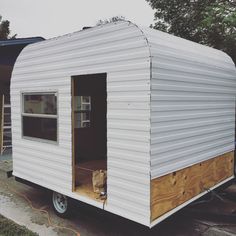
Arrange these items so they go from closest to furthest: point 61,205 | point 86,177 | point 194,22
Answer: point 61,205 < point 86,177 < point 194,22

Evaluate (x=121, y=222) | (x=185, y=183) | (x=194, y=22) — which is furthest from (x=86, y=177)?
(x=194, y=22)

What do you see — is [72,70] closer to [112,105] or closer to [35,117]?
[112,105]

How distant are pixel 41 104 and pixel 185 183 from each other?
125 inches

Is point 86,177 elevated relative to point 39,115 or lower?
lower

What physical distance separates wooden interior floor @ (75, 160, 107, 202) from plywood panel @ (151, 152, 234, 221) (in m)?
1.03

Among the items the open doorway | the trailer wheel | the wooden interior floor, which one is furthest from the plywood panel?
the open doorway

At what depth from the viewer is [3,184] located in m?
8.27

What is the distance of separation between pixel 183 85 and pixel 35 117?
321 cm

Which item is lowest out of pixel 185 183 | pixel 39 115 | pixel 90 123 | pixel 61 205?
pixel 61 205

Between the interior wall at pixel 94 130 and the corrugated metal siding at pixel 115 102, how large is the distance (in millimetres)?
2388

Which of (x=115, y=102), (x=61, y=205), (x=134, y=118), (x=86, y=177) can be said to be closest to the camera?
(x=134, y=118)

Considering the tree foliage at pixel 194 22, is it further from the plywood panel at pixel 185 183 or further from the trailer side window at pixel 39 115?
the trailer side window at pixel 39 115

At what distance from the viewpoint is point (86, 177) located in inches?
252

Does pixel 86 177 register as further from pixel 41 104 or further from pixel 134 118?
pixel 134 118
